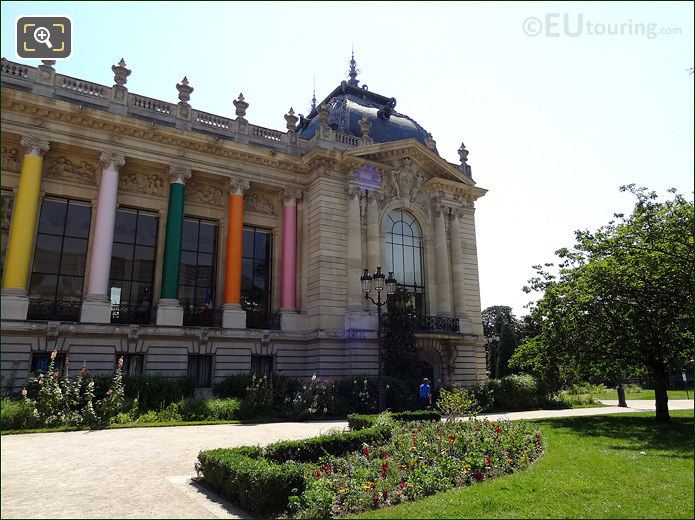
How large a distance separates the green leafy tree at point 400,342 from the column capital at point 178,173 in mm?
12945

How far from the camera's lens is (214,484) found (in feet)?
29.4

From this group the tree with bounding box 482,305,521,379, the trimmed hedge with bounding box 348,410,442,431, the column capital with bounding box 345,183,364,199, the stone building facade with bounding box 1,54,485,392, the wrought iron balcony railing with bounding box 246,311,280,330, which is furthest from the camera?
the tree with bounding box 482,305,521,379

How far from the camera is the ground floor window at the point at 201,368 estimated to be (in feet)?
80.7

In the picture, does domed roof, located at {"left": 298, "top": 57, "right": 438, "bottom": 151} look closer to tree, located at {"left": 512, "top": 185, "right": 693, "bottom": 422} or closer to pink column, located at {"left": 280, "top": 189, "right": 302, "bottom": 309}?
pink column, located at {"left": 280, "top": 189, "right": 302, "bottom": 309}

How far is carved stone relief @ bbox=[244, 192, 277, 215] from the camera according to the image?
29.5m

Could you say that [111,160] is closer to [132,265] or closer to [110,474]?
[132,265]

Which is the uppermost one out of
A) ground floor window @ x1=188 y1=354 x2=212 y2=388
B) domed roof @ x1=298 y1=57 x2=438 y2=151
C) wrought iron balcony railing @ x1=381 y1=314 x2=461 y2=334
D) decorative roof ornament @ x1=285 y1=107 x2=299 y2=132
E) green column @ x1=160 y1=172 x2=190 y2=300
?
domed roof @ x1=298 y1=57 x2=438 y2=151

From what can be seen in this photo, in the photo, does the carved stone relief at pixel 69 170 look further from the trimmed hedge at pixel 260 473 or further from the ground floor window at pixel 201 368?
the trimmed hedge at pixel 260 473

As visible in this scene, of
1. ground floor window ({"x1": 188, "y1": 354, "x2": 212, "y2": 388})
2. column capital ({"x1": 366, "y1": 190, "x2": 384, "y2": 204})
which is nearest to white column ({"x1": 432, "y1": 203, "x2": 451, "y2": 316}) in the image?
column capital ({"x1": 366, "y1": 190, "x2": 384, "y2": 204})

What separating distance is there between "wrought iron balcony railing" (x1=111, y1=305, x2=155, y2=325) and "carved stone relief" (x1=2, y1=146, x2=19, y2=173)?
7.98m

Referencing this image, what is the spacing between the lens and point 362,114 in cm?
3500

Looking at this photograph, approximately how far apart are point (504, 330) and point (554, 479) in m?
45.1

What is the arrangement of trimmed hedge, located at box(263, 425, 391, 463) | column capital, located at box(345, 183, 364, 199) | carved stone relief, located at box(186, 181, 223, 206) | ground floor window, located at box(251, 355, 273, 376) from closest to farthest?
1. trimmed hedge, located at box(263, 425, 391, 463)
2. ground floor window, located at box(251, 355, 273, 376)
3. carved stone relief, located at box(186, 181, 223, 206)
4. column capital, located at box(345, 183, 364, 199)

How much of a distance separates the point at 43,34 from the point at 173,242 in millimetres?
20923
